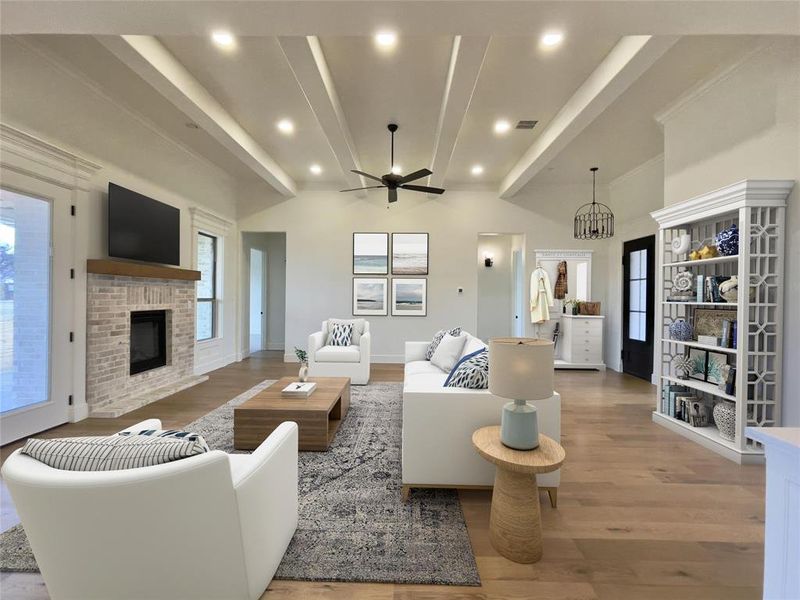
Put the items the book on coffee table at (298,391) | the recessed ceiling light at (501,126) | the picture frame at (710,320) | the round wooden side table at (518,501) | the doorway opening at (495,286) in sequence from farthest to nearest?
the doorway opening at (495,286) < the recessed ceiling light at (501,126) < the picture frame at (710,320) < the book on coffee table at (298,391) < the round wooden side table at (518,501)

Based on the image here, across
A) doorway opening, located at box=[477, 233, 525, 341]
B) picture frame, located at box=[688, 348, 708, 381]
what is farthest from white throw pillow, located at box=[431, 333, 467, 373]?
doorway opening, located at box=[477, 233, 525, 341]

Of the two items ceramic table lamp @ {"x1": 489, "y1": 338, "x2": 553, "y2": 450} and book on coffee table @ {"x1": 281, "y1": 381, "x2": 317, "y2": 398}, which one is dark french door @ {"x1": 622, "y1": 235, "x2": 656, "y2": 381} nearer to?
ceramic table lamp @ {"x1": 489, "y1": 338, "x2": 553, "y2": 450}

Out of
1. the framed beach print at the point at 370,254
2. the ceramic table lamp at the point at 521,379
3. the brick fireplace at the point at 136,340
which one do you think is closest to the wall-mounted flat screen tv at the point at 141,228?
the brick fireplace at the point at 136,340

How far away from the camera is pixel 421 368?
3.95m

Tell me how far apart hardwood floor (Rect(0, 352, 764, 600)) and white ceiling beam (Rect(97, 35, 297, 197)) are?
2996 millimetres

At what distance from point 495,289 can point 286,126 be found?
222 inches

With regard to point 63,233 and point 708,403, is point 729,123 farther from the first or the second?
point 63,233

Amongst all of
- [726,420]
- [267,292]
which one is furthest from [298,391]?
[267,292]

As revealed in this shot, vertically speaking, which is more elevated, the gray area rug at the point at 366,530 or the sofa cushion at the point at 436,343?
the sofa cushion at the point at 436,343

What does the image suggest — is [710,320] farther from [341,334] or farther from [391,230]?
[391,230]

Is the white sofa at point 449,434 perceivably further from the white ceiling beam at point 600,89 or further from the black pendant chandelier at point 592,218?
the black pendant chandelier at point 592,218

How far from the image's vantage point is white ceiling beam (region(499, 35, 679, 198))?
2.49 meters

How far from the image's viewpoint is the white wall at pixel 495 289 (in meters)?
8.26

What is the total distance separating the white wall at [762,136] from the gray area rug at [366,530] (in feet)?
9.11
